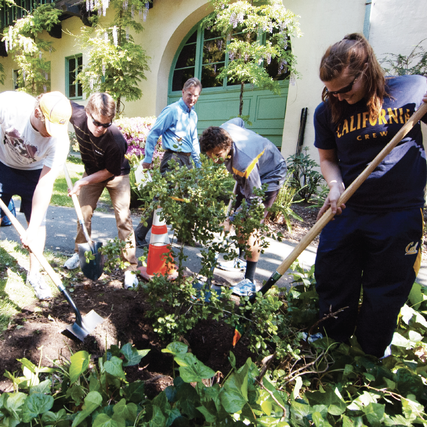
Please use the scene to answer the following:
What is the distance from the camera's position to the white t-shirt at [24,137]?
95.3 inches

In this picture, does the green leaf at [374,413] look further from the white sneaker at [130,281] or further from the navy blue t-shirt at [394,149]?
the white sneaker at [130,281]

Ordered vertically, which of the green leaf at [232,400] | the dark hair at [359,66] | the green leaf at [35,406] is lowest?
the green leaf at [35,406]

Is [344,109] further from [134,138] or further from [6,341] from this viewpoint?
[134,138]

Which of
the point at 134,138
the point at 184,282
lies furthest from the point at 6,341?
the point at 134,138

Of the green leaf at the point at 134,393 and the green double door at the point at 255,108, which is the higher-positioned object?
the green double door at the point at 255,108

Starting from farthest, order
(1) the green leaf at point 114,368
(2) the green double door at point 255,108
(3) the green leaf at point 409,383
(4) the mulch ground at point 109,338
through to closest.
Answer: (2) the green double door at point 255,108, (4) the mulch ground at point 109,338, (3) the green leaf at point 409,383, (1) the green leaf at point 114,368

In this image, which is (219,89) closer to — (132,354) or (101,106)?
(101,106)

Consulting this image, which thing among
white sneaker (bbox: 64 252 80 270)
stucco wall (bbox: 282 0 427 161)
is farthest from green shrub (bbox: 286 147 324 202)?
white sneaker (bbox: 64 252 80 270)

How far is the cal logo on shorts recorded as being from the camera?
170cm

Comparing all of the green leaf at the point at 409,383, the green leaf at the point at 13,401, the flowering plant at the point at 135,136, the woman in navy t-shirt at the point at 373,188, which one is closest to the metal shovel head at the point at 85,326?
the green leaf at the point at 13,401

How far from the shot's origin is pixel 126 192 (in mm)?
3201

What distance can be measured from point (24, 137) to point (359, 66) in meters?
2.32

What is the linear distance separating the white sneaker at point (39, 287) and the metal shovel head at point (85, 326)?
610mm

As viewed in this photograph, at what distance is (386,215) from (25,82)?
16.2 metres
